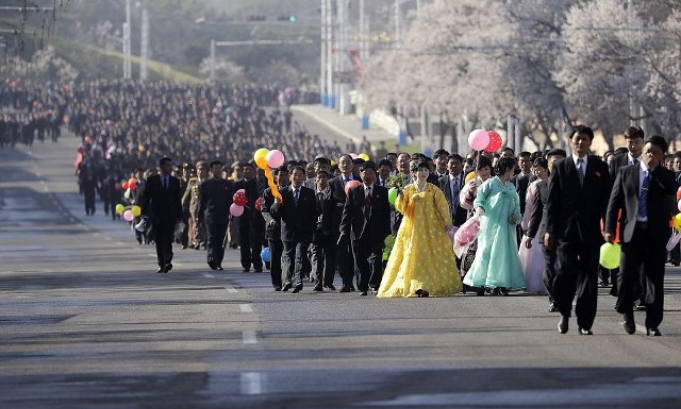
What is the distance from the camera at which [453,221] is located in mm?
25766

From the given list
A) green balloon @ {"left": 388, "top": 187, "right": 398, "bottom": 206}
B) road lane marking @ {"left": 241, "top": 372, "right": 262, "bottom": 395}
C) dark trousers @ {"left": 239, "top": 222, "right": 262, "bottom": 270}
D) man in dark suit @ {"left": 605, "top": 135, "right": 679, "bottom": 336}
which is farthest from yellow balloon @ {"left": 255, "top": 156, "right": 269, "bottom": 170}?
road lane marking @ {"left": 241, "top": 372, "right": 262, "bottom": 395}

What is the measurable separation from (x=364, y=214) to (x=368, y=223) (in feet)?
0.46

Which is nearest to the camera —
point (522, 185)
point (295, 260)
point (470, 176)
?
point (470, 176)

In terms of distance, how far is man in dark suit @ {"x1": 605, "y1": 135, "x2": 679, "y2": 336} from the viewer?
679 inches

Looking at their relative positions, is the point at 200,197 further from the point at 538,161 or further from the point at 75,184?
the point at 75,184

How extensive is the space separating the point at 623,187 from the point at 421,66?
3279 inches

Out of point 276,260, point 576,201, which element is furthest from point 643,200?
point 276,260

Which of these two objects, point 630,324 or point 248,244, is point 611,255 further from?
point 248,244

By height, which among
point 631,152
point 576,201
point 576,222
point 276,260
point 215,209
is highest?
point 631,152

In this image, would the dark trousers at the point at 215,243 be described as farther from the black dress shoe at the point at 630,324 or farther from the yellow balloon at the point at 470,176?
the black dress shoe at the point at 630,324

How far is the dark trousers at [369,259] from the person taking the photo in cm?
2459

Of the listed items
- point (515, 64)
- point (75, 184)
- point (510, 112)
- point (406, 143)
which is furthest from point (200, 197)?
point (406, 143)

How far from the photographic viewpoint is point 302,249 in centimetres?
2539

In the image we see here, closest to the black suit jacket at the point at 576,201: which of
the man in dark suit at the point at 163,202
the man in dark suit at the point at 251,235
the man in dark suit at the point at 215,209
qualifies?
the man in dark suit at the point at 163,202
